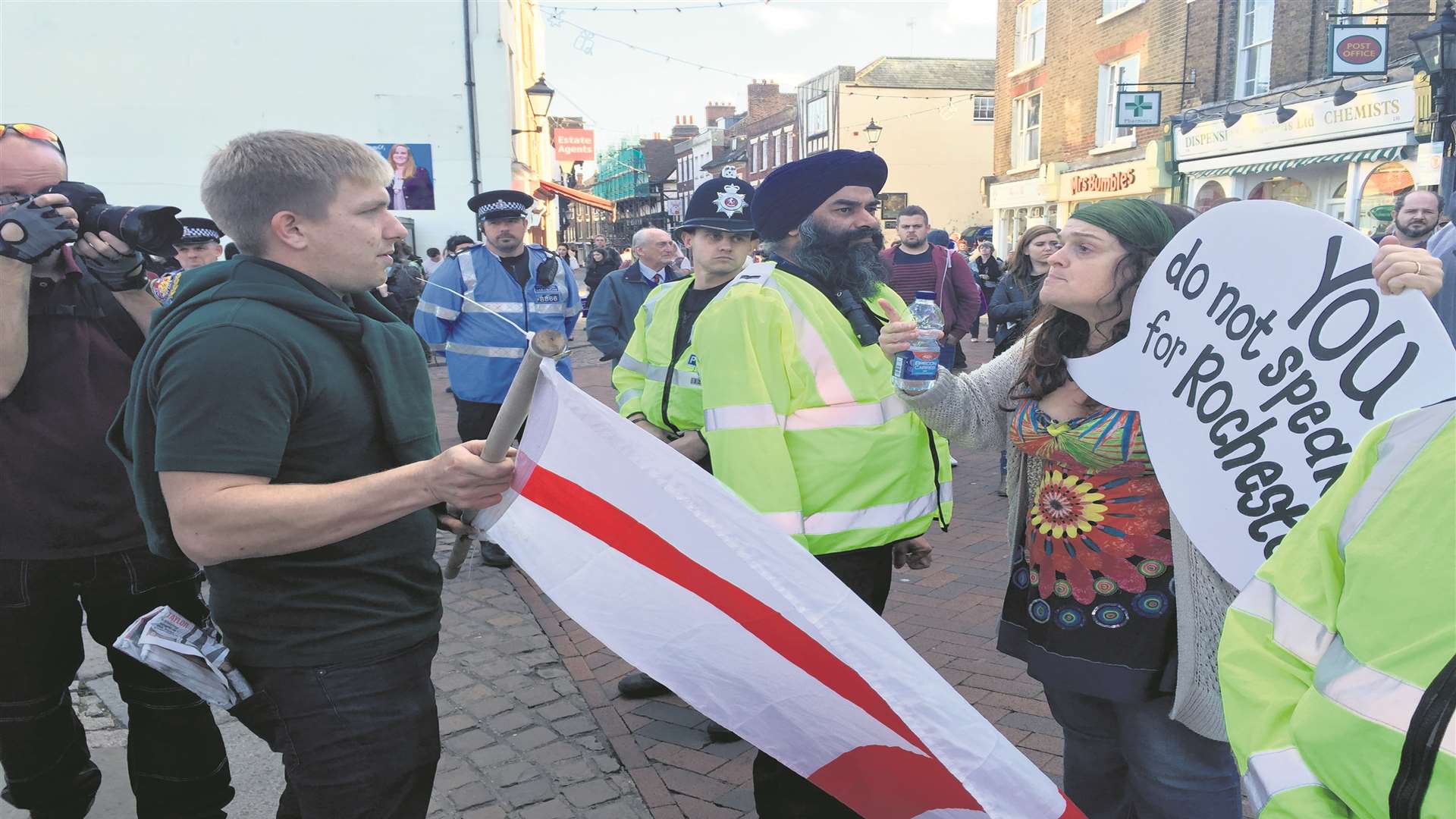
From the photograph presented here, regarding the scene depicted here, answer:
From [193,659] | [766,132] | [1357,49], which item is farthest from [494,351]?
[766,132]

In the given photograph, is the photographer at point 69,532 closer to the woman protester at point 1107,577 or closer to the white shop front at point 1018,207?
the woman protester at point 1107,577

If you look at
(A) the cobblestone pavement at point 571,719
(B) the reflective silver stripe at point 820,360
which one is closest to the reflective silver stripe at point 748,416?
(B) the reflective silver stripe at point 820,360

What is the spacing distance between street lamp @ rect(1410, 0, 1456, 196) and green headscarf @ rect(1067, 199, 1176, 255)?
1034 centimetres

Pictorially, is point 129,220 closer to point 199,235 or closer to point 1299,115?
point 199,235

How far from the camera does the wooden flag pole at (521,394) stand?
1.46m

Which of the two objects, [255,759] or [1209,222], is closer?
[1209,222]

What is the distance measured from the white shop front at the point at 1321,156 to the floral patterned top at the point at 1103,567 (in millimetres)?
11259

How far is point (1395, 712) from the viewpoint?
0.95 metres

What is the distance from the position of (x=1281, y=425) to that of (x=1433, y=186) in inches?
540

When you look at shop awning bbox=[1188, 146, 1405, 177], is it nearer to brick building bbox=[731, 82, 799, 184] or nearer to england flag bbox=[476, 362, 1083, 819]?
england flag bbox=[476, 362, 1083, 819]

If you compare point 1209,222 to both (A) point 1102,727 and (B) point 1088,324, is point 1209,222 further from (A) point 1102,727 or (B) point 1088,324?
(A) point 1102,727

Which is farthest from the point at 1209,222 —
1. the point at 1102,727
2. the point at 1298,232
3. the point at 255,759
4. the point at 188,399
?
the point at 255,759

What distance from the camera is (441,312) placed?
5.41 m

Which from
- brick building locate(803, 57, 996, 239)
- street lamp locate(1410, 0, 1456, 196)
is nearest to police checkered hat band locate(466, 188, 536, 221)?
street lamp locate(1410, 0, 1456, 196)
